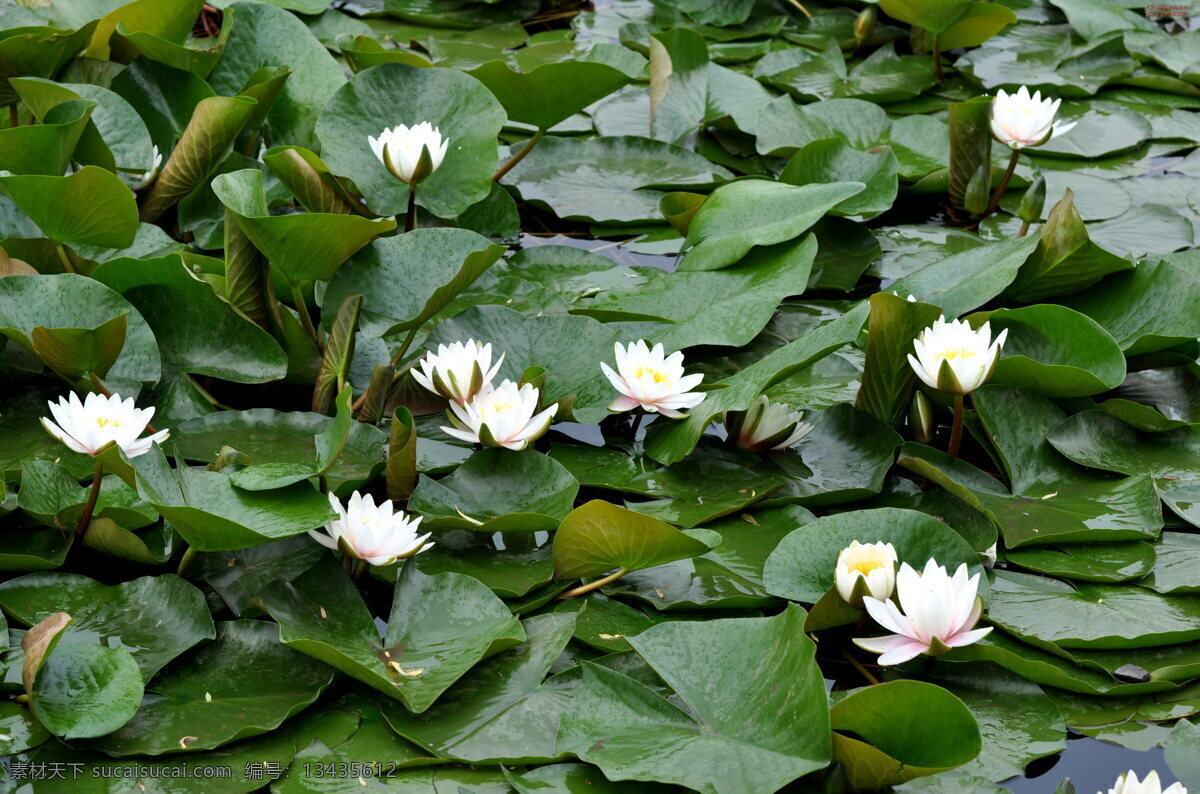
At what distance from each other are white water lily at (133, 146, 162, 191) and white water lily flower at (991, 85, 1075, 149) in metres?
1.81

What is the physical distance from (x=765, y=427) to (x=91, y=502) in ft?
3.37

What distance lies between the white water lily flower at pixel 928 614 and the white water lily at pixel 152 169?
5.53 feet

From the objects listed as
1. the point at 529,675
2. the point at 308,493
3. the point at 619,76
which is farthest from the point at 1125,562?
the point at 619,76

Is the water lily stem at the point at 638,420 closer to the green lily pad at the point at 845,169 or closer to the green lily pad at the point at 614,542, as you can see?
the green lily pad at the point at 614,542

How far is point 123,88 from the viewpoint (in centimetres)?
245

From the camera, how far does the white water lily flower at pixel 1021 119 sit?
8.16ft

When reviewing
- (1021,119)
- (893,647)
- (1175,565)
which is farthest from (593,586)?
(1021,119)

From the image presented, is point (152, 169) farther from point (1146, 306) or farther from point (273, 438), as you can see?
point (1146, 306)

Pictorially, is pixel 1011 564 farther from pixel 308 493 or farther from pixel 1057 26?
pixel 1057 26

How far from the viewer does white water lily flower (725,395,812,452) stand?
1.83 metres

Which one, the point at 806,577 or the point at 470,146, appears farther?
the point at 470,146

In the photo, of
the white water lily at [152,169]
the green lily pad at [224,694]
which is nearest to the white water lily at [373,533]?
the green lily pad at [224,694]

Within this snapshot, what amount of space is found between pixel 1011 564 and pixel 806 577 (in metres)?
0.35

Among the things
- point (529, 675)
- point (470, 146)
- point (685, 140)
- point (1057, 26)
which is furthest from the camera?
point (1057, 26)
